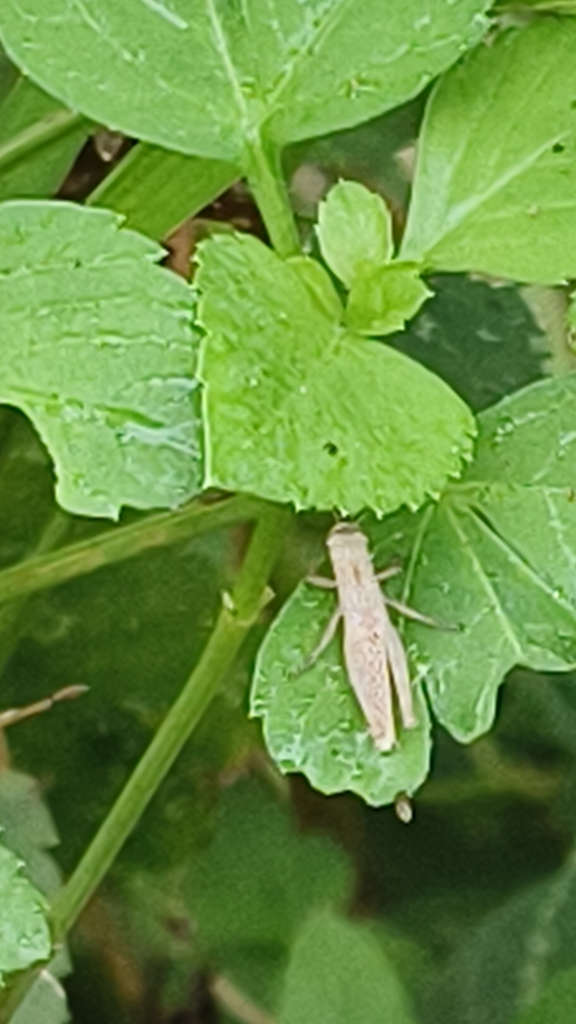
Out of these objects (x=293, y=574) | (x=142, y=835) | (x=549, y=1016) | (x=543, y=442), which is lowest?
(x=549, y=1016)

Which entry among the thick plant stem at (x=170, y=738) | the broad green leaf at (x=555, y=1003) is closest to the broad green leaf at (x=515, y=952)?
the broad green leaf at (x=555, y=1003)

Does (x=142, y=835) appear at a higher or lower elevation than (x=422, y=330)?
lower

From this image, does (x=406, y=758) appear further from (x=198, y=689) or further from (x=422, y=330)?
(x=422, y=330)

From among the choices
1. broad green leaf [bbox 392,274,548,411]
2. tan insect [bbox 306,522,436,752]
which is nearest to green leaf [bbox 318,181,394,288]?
tan insect [bbox 306,522,436,752]

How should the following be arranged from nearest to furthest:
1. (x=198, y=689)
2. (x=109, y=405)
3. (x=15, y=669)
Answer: (x=109, y=405) < (x=198, y=689) < (x=15, y=669)

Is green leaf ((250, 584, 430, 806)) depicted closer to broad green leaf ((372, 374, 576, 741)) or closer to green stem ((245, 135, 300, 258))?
broad green leaf ((372, 374, 576, 741))

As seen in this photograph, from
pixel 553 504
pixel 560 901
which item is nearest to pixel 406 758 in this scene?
pixel 553 504
